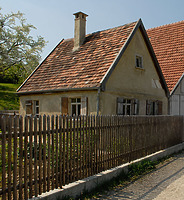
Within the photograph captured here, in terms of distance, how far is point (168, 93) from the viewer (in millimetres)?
15625

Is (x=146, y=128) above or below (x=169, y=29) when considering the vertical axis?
below

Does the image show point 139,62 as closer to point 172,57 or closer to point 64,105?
point 64,105

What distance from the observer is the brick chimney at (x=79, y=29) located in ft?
47.8

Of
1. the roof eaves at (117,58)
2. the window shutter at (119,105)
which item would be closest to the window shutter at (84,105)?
the roof eaves at (117,58)

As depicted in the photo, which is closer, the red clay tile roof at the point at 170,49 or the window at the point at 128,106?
the window at the point at 128,106

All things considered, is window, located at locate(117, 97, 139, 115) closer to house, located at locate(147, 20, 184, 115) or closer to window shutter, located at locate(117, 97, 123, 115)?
window shutter, located at locate(117, 97, 123, 115)

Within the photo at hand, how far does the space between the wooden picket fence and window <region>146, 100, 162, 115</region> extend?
5.05 m

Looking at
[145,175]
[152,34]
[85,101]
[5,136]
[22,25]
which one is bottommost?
[145,175]

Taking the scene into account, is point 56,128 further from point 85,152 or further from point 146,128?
point 146,128

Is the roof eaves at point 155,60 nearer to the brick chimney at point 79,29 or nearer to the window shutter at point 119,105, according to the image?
the brick chimney at point 79,29

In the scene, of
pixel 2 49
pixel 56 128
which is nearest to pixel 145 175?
pixel 56 128

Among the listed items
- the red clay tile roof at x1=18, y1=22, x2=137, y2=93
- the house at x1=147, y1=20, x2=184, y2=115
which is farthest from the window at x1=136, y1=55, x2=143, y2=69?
the house at x1=147, y1=20, x2=184, y2=115

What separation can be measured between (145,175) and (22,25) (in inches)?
1171

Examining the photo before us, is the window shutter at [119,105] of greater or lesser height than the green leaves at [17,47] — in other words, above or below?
below
